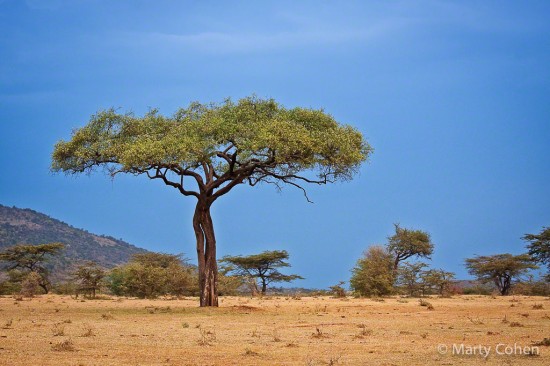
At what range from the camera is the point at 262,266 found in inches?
2377

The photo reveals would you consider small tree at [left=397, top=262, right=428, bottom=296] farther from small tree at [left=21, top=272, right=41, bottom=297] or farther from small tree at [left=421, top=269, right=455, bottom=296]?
small tree at [left=21, top=272, right=41, bottom=297]

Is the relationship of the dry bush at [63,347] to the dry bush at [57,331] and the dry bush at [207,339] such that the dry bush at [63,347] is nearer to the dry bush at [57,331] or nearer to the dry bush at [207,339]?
the dry bush at [57,331]

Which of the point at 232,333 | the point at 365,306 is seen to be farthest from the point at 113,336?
the point at 365,306

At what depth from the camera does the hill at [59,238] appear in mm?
91244

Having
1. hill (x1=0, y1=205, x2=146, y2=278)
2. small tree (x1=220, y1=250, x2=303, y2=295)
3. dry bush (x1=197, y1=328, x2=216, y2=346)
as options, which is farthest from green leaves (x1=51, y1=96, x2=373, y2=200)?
hill (x1=0, y1=205, x2=146, y2=278)

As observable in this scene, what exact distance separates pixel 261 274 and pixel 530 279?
24.6m

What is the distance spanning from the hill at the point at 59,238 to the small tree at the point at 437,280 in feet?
175

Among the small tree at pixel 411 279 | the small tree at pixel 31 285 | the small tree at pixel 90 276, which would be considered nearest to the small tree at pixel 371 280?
the small tree at pixel 411 279

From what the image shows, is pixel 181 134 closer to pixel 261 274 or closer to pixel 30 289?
pixel 30 289

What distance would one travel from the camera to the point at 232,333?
17297 millimetres

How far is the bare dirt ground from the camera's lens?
11836 mm

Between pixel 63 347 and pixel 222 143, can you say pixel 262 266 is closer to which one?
pixel 222 143

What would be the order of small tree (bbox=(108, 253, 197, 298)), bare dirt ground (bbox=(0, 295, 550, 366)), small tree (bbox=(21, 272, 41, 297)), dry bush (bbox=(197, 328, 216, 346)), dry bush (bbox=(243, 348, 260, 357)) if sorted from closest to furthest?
bare dirt ground (bbox=(0, 295, 550, 366)) < dry bush (bbox=(243, 348, 260, 357)) < dry bush (bbox=(197, 328, 216, 346)) < small tree (bbox=(108, 253, 197, 298)) < small tree (bbox=(21, 272, 41, 297))

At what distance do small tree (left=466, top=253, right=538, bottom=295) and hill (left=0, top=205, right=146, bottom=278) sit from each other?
54030 mm
